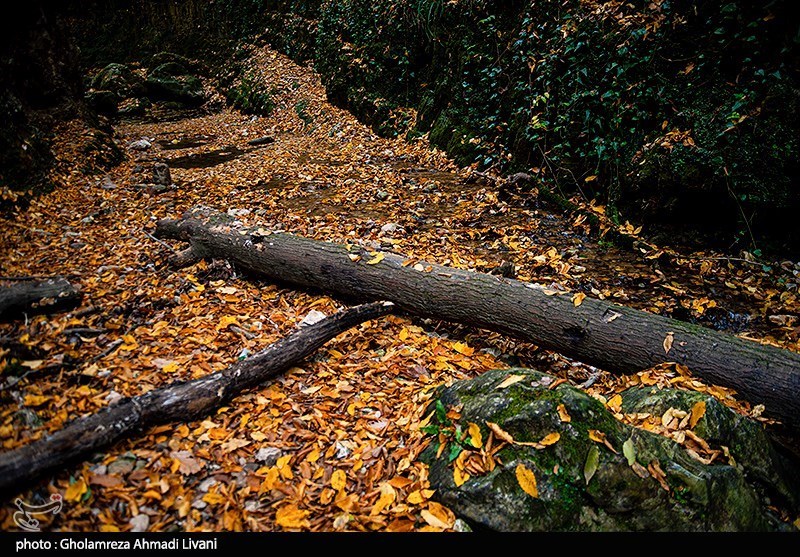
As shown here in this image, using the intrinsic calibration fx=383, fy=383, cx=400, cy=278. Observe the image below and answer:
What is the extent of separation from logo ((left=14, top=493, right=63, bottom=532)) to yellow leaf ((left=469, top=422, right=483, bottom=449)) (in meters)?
2.11

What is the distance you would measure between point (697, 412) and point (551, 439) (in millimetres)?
1067

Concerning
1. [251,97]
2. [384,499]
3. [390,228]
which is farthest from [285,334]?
[251,97]

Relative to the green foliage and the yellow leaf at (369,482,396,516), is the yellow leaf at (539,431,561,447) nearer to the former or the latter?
the yellow leaf at (369,482,396,516)

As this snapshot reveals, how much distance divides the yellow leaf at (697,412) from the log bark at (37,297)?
4.90 meters

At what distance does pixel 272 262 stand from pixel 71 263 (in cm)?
217

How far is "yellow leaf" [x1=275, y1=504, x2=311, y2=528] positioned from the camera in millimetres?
1999

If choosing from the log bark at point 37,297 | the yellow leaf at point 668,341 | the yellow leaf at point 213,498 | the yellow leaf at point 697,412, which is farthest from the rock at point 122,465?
the yellow leaf at point 668,341

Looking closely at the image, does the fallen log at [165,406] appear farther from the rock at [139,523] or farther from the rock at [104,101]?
the rock at [104,101]

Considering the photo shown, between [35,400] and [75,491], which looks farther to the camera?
[35,400]

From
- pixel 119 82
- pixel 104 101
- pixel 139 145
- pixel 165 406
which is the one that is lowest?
pixel 139 145

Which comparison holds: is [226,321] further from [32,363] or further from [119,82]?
[119,82]

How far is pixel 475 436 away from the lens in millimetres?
2236

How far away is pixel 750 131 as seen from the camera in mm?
4055

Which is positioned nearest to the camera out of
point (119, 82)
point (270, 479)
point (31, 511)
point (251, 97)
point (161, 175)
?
point (31, 511)
